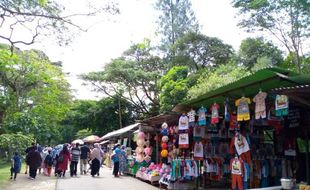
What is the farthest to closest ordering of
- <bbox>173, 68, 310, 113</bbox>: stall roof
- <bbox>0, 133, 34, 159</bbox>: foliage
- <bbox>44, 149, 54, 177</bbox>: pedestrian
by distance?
<bbox>0, 133, 34, 159</bbox>: foliage < <bbox>44, 149, 54, 177</bbox>: pedestrian < <bbox>173, 68, 310, 113</bbox>: stall roof

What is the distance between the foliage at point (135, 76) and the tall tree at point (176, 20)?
8.29ft

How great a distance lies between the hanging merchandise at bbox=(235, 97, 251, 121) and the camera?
849 cm

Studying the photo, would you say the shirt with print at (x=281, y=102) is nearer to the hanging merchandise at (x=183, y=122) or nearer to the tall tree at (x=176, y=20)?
the hanging merchandise at (x=183, y=122)

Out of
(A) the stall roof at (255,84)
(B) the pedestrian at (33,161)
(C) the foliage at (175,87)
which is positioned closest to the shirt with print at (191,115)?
(A) the stall roof at (255,84)

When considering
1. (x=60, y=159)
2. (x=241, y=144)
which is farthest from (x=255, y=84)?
(x=60, y=159)

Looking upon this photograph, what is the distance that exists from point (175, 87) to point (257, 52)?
30.9 feet

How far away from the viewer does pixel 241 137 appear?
29.8 ft

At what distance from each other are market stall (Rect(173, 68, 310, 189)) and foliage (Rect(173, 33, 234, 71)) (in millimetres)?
21718

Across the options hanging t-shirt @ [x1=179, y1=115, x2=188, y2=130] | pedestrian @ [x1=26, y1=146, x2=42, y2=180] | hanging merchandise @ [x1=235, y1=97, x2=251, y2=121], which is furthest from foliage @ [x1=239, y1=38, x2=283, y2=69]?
hanging merchandise @ [x1=235, y1=97, x2=251, y2=121]

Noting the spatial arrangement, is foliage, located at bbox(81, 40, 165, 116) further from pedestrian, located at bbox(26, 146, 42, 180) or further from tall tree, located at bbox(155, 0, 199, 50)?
pedestrian, located at bbox(26, 146, 42, 180)

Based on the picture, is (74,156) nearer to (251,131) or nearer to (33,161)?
(33,161)

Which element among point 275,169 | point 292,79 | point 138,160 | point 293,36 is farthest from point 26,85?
point 292,79

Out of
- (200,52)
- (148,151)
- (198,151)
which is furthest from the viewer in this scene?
(200,52)

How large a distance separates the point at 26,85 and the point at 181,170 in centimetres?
2084
